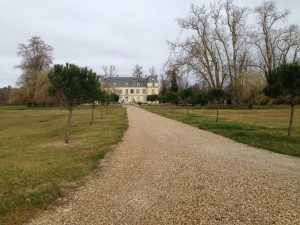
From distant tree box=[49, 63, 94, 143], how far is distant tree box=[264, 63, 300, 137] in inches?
359

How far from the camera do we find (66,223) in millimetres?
6055

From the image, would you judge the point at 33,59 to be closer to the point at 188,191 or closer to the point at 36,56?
the point at 36,56

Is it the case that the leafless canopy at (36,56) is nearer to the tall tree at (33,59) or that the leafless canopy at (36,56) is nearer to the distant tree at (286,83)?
the tall tree at (33,59)

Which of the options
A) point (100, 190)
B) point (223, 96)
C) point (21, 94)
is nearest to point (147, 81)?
point (21, 94)

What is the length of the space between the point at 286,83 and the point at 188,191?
12.2 m

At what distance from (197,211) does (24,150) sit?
37.7 ft

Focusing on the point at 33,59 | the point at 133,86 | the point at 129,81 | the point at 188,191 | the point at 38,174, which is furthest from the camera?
the point at 129,81

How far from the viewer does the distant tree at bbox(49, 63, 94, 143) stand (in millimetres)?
17625

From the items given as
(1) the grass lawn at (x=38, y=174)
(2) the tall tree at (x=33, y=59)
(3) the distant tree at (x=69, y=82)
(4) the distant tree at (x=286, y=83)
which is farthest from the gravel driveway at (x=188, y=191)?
(2) the tall tree at (x=33, y=59)

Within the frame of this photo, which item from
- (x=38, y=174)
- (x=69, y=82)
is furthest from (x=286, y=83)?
(x=38, y=174)

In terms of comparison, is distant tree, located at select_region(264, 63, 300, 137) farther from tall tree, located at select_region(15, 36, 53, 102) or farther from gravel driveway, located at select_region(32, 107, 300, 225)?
tall tree, located at select_region(15, 36, 53, 102)

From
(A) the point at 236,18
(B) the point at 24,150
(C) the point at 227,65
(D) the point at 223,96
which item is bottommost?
(B) the point at 24,150

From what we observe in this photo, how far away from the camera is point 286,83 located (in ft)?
59.3

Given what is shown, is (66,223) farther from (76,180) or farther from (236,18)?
(236,18)
